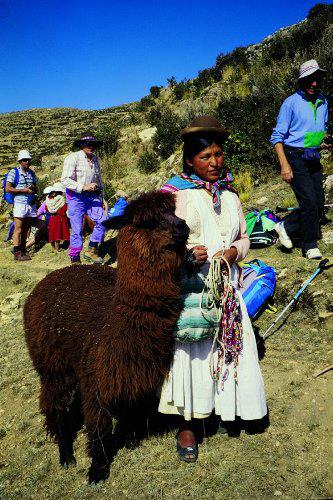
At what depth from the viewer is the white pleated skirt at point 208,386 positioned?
2453mm

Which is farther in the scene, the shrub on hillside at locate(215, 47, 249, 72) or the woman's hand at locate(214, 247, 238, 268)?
the shrub on hillside at locate(215, 47, 249, 72)

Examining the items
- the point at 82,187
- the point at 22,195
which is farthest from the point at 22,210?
the point at 82,187

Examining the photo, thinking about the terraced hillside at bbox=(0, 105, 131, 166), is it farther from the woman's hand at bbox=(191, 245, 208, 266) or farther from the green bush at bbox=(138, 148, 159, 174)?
the woman's hand at bbox=(191, 245, 208, 266)

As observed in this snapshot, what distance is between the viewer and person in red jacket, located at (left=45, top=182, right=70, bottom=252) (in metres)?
9.34

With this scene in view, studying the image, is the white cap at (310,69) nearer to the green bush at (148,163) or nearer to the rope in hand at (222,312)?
the rope in hand at (222,312)

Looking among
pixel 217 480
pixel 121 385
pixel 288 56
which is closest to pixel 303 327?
pixel 217 480

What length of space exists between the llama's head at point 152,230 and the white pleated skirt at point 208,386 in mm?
707

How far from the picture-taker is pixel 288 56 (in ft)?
42.8

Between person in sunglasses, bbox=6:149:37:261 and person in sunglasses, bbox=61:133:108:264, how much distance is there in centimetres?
212

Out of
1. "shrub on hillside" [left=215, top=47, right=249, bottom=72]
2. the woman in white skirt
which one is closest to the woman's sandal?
the woman in white skirt

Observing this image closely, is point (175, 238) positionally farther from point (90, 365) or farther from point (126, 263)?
point (90, 365)

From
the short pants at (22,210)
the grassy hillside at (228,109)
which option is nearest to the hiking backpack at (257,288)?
the grassy hillside at (228,109)

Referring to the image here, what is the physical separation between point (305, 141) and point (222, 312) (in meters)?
3.29

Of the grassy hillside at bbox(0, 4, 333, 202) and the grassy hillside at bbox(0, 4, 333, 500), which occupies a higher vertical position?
the grassy hillside at bbox(0, 4, 333, 202)
